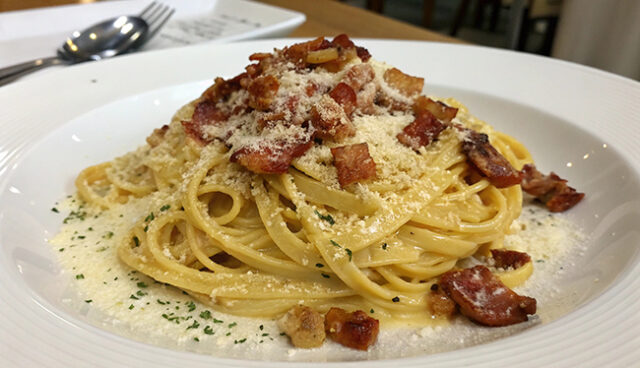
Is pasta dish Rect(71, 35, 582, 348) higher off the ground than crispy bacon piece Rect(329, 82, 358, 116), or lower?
lower

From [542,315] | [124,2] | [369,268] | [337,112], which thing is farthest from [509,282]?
[124,2]

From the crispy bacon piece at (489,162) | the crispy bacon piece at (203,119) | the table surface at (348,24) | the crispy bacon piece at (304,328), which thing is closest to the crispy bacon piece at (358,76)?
the crispy bacon piece at (489,162)

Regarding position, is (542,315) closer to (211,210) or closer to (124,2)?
(211,210)

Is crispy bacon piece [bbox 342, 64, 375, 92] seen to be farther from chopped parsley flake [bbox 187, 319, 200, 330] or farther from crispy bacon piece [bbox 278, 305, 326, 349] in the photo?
chopped parsley flake [bbox 187, 319, 200, 330]

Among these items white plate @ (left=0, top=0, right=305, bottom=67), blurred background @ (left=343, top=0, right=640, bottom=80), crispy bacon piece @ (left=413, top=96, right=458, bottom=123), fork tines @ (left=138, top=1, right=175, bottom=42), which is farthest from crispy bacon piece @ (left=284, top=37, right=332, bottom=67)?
blurred background @ (left=343, top=0, right=640, bottom=80)

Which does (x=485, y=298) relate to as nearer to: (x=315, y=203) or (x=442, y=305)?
(x=442, y=305)

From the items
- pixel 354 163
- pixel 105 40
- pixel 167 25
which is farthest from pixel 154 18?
pixel 354 163
